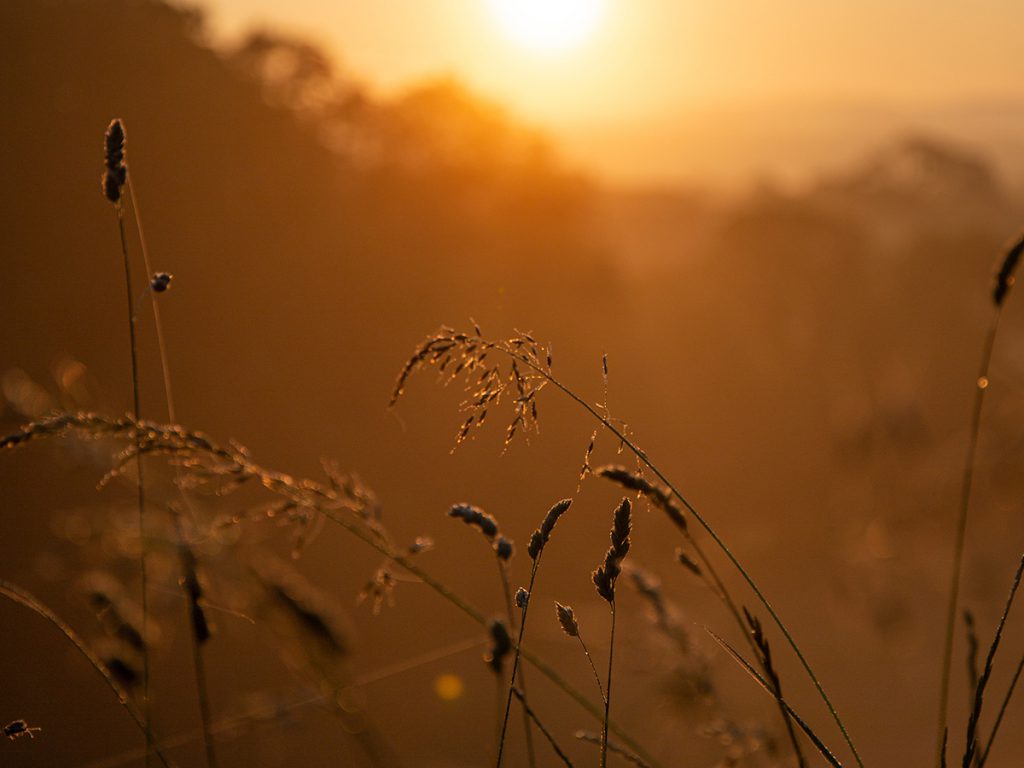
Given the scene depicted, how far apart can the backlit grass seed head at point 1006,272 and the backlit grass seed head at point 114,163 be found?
44.8 inches

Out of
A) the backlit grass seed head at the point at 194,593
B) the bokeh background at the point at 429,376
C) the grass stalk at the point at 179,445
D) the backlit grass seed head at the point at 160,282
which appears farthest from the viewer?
the bokeh background at the point at 429,376

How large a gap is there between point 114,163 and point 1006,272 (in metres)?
1.17

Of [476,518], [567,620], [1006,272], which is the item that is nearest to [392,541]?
[476,518]

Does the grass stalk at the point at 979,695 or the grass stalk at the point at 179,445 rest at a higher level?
the grass stalk at the point at 179,445

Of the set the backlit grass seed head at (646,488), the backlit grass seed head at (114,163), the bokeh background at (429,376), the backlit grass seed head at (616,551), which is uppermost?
the bokeh background at (429,376)

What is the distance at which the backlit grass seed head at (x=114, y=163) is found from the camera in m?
1.21

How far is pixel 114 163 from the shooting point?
1.23 m

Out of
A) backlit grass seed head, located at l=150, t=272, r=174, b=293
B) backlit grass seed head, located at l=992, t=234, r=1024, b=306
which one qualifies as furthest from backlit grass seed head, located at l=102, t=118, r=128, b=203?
backlit grass seed head, located at l=992, t=234, r=1024, b=306

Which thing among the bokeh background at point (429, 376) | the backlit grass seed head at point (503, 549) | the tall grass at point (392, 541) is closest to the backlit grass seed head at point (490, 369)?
the tall grass at point (392, 541)

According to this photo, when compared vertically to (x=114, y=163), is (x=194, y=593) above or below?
below

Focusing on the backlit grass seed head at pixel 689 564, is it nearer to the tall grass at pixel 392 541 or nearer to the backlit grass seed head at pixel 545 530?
the tall grass at pixel 392 541

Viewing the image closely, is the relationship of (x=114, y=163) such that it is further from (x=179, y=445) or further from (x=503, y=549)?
(x=503, y=549)

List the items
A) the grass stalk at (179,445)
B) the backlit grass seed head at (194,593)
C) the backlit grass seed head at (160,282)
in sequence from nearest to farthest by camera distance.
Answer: the backlit grass seed head at (194,593) < the grass stalk at (179,445) < the backlit grass seed head at (160,282)

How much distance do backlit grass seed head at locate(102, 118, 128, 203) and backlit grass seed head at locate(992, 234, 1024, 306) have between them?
1138 millimetres
